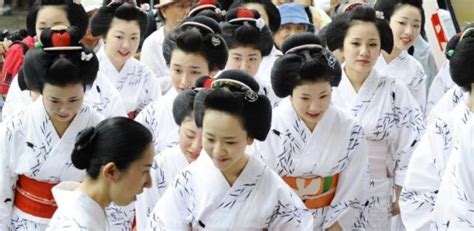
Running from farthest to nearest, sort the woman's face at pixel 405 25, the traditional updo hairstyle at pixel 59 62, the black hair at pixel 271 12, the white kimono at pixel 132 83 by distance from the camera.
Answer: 1. the black hair at pixel 271 12
2. the woman's face at pixel 405 25
3. the white kimono at pixel 132 83
4. the traditional updo hairstyle at pixel 59 62

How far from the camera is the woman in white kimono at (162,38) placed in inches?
276

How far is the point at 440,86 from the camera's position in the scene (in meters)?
6.60

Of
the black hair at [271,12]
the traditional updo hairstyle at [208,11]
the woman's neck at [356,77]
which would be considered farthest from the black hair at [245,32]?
the black hair at [271,12]

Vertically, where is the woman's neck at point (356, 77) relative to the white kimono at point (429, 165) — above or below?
above

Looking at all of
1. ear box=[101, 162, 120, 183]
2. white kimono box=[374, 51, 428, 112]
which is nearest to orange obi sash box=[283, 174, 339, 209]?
ear box=[101, 162, 120, 183]

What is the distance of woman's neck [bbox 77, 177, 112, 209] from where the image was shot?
3.42m

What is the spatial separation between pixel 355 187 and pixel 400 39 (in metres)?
1.93

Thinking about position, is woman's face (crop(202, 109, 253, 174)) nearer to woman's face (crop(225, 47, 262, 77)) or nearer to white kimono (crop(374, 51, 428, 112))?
woman's face (crop(225, 47, 262, 77))

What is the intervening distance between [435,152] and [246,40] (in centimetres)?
161

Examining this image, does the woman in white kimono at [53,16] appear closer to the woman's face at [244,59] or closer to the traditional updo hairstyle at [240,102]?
the woman's face at [244,59]

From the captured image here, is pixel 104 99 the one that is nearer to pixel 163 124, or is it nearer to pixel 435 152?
pixel 163 124

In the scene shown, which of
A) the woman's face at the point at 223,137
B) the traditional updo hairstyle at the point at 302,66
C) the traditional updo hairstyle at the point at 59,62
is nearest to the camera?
the woman's face at the point at 223,137

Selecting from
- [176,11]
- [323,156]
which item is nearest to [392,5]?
[176,11]

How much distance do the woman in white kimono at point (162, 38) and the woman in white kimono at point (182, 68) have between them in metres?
1.67
